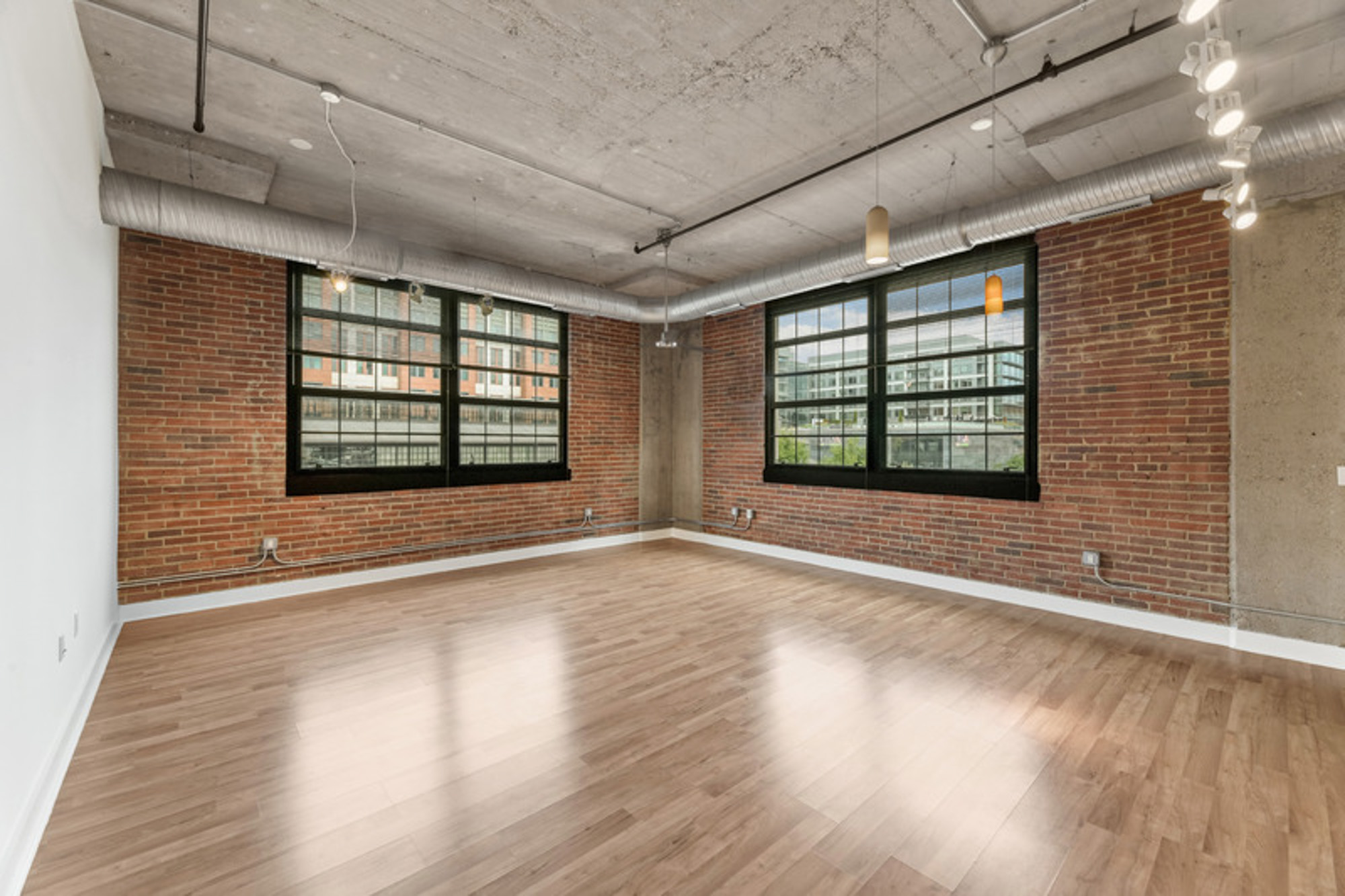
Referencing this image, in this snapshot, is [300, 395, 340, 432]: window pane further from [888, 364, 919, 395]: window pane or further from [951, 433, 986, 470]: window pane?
[951, 433, 986, 470]: window pane

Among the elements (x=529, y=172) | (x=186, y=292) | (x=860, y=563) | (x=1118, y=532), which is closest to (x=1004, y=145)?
(x=1118, y=532)

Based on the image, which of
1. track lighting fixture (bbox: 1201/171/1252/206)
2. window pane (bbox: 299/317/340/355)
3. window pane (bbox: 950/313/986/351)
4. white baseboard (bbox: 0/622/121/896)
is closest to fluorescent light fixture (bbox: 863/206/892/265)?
track lighting fixture (bbox: 1201/171/1252/206)

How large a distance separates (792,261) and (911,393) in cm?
174

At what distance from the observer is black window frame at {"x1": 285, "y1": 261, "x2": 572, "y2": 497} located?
4.93 m

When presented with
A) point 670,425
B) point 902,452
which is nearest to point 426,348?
point 670,425

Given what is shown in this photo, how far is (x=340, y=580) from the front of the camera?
5.13 m

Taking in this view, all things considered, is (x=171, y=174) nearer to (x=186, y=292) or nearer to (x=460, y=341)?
(x=186, y=292)

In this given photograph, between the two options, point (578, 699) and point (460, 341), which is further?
point (460, 341)

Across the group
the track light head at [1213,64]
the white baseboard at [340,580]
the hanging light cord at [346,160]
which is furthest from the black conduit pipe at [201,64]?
the track light head at [1213,64]

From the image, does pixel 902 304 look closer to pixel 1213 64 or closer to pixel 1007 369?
pixel 1007 369

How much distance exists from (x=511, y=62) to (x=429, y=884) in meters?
3.52

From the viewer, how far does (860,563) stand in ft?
18.8

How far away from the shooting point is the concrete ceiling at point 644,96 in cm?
253

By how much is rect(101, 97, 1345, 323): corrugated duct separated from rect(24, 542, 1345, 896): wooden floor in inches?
107
